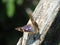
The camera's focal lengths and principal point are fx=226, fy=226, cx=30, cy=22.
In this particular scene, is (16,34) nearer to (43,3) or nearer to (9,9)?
(9,9)

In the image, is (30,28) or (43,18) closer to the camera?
(30,28)

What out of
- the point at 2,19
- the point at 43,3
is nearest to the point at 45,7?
the point at 43,3

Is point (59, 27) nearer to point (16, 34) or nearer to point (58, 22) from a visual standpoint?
point (58, 22)

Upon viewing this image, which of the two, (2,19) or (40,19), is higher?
(40,19)

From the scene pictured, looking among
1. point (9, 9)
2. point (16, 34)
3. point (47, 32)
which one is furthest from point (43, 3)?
point (16, 34)

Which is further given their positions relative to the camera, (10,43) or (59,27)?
(10,43)

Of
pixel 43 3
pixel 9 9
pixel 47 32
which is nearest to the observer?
pixel 47 32

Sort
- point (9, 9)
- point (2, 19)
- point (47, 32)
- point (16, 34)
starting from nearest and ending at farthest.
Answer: point (47, 32)
point (9, 9)
point (2, 19)
point (16, 34)

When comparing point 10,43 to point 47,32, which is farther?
point 10,43

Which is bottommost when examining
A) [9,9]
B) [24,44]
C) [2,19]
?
[2,19]
